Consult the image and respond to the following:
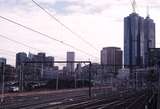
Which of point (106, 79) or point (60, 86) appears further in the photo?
point (106, 79)

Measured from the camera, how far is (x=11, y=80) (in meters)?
116

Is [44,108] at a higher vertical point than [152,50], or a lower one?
lower

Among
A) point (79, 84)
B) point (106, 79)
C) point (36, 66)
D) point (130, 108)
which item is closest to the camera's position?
point (130, 108)

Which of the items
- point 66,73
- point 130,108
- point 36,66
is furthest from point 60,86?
point 130,108

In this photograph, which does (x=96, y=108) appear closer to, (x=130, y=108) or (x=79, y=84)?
(x=130, y=108)

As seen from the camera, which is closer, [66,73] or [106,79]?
[66,73]

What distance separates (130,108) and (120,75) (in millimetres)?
154028

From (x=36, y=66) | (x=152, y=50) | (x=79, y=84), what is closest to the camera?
(x=152, y=50)

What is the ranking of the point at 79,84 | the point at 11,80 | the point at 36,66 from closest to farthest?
the point at 11,80 < the point at 79,84 < the point at 36,66

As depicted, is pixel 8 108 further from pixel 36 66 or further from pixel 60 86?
pixel 36 66

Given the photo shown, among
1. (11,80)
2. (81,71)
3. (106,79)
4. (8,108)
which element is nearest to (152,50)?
(8,108)

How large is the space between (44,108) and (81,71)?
4758 inches

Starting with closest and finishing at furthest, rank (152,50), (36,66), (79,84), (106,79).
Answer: (152,50)
(79,84)
(36,66)
(106,79)

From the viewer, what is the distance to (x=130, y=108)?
4050 cm
